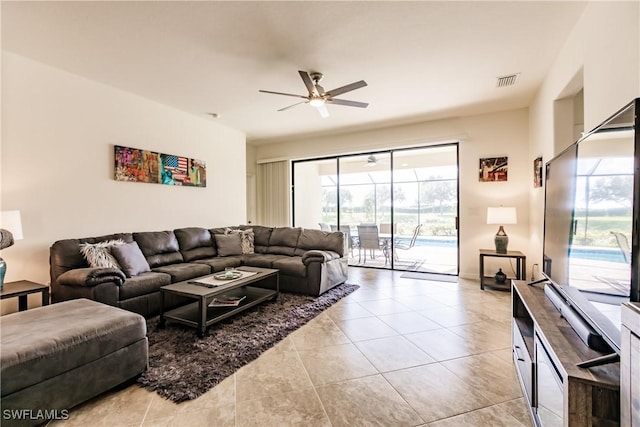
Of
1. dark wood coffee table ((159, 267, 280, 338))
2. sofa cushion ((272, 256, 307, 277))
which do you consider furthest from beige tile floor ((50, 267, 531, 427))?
sofa cushion ((272, 256, 307, 277))

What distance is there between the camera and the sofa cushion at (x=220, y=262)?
3.90 m

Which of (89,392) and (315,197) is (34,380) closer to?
(89,392)

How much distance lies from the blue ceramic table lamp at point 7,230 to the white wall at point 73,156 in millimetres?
457

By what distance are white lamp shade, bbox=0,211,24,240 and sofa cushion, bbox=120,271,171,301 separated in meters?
0.97

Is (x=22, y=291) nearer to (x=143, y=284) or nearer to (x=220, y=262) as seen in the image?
(x=143, y=284)

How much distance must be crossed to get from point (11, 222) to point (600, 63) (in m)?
4.84

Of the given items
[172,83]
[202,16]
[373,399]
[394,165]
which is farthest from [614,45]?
[172,83]

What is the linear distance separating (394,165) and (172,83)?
156 inches

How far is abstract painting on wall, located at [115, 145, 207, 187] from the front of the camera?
377cm

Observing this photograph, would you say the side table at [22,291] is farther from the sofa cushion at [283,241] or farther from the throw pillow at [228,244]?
the sofa cushion at [283,241]

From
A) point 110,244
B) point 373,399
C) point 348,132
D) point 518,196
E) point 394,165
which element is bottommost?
point 373,399

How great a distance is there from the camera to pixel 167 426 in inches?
60.1

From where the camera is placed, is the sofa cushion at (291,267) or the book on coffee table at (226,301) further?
the sofa cushion at (291,267)

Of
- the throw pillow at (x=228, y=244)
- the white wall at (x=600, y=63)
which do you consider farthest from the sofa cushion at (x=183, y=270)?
the white wall at (x=600, y=63)
